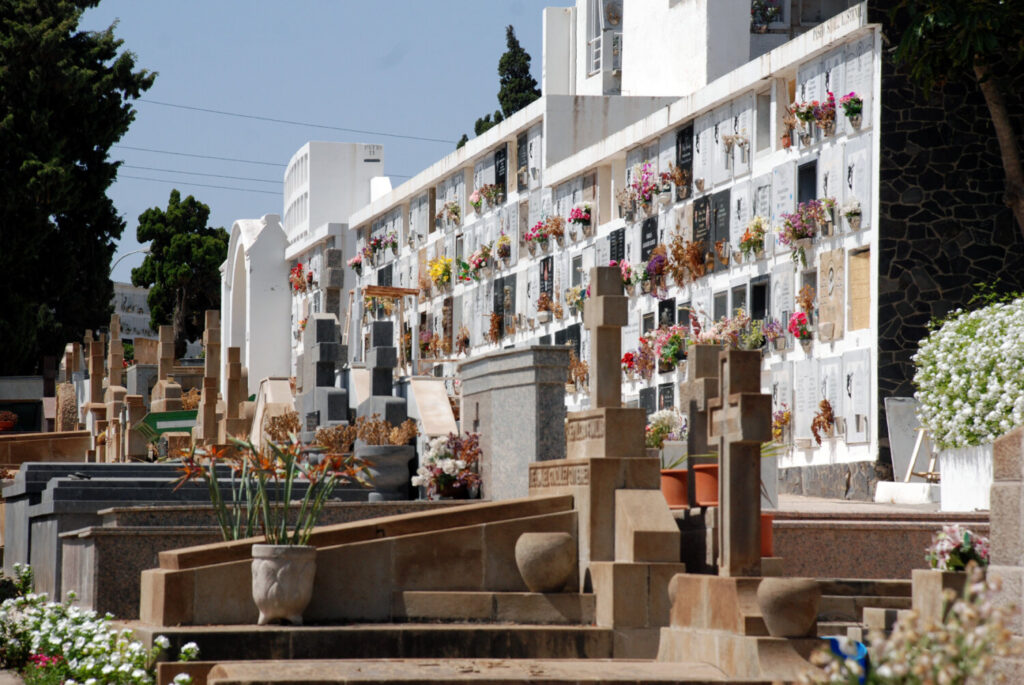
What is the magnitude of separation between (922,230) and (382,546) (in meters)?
12.8

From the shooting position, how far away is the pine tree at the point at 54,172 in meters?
41.8

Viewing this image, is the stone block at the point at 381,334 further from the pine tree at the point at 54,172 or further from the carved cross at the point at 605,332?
the pine tree at the point at 54,172

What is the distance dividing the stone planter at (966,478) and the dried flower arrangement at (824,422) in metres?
4.90

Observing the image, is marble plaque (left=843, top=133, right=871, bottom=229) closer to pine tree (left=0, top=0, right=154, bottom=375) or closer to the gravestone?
the gravestone

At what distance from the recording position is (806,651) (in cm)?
921

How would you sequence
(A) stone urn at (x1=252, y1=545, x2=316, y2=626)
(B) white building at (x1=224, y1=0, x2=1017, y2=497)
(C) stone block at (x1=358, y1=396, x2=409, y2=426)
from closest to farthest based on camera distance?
(A) stone urn at (x1=252, y1=545, x2=316, y2=626), (C) stone block at (x1=358, y1=396, x2=409, y2=426), (B) white building at (x1=224, y1=0, x2=1017, y2=497)

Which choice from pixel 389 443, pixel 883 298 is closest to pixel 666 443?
pixel 389 443

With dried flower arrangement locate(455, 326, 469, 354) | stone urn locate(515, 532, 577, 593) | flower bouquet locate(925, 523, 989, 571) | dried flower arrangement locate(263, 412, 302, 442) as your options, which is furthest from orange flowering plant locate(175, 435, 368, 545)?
dried flower arrangement locate(455, 326, 469, 354)

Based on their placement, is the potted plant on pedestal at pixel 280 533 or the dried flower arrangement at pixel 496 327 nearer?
the potted plant on pedestal at pixel 280 533

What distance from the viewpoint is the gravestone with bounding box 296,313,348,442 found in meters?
21.4

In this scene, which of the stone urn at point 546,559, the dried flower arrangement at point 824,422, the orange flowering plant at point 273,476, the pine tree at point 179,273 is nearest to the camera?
the orange flowering plant at point 273,476

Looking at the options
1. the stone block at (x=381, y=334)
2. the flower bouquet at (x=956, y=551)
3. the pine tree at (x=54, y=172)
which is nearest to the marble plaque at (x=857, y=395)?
the stone block at (x=381, y=334)

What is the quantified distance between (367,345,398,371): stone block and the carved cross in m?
8.03

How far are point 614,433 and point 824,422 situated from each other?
441 inches
